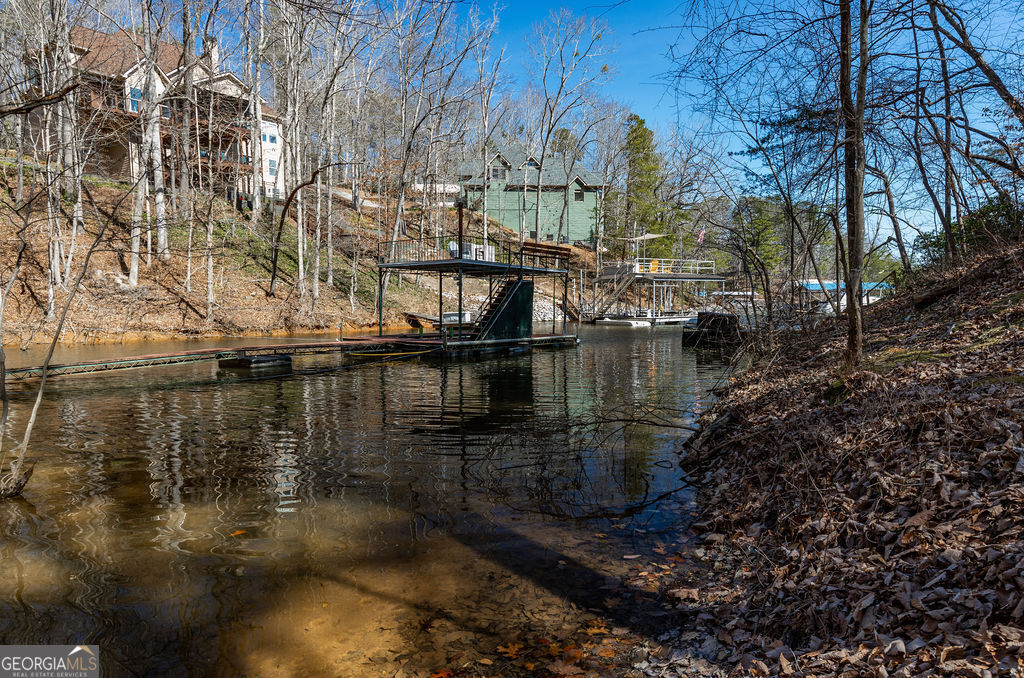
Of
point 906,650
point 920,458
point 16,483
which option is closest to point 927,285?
point 920,458

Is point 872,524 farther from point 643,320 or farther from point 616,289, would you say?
point 616,289

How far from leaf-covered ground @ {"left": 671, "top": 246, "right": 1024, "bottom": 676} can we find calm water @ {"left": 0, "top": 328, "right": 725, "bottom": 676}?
835 mm

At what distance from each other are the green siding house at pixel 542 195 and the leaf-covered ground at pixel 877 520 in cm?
5373

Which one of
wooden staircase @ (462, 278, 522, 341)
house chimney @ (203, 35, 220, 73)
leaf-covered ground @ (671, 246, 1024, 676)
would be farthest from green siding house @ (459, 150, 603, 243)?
leaf-covered ground @ (671, 246, 1024, 676)

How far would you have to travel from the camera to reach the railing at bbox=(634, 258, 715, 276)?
48.5 metres

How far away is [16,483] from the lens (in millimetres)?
7285

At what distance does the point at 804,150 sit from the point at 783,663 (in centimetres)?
708

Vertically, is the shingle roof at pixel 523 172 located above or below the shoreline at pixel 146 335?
above

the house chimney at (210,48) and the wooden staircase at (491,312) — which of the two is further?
the house chimney at (210,48)

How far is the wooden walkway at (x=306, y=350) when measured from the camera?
55.6 feet

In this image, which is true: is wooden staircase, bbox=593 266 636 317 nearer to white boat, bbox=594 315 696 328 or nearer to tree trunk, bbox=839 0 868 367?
white boat, bbox=594 315 696 328

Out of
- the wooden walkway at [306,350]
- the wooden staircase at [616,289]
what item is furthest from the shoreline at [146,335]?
the wooden staircase at [616,289]

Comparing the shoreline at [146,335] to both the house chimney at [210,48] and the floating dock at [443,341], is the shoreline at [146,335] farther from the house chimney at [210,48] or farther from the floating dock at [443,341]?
Answer: the house chimney at [210,48]

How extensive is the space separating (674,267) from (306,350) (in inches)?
1502
